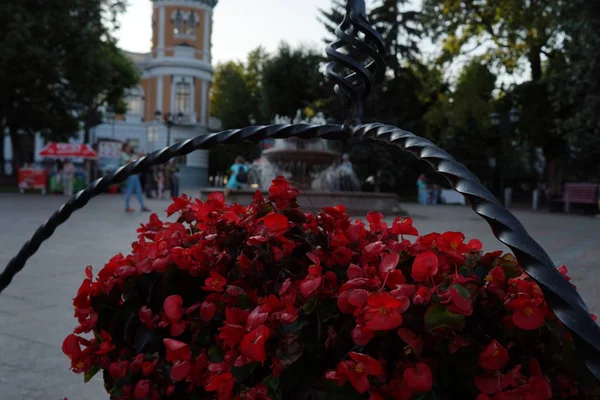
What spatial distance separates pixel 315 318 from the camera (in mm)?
1168

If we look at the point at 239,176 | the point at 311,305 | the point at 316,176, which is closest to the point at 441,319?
the point at 311,305

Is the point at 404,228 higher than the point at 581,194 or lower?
higher

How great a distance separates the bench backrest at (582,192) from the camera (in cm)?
1800

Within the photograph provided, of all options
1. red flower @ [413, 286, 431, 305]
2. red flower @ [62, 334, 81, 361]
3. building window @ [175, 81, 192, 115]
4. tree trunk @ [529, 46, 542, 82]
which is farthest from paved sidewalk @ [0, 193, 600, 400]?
building window @ [175, 81, 192, 115]

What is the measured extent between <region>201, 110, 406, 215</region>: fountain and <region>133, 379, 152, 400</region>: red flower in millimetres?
10822

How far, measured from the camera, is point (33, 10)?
24.0 meters

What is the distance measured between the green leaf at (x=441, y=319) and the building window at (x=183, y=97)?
53.2 metres

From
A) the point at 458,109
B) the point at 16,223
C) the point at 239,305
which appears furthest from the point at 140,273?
the point at 458,109

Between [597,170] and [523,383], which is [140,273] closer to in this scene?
[523,383]

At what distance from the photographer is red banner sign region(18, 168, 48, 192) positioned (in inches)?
926

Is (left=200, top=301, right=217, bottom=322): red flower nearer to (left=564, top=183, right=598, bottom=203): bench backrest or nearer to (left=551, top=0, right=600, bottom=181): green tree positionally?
(left=551, top=0, right=600, bottom=181): green tree

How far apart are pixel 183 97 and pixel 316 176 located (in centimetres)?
3789

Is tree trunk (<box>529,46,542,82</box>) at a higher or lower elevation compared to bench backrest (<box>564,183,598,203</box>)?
higher

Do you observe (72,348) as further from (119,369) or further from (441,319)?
(441,319)
